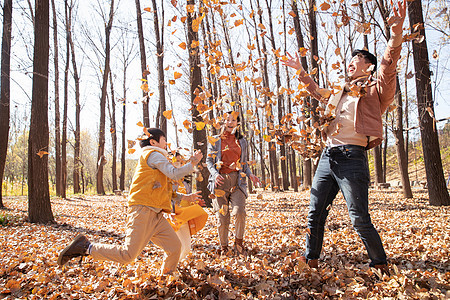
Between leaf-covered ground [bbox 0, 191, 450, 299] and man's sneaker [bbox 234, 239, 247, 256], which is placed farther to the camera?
man's sneaker [bbox 234, 239, 247, 256]

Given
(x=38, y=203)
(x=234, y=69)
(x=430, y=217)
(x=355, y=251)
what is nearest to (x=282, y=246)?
(x=355, y=251)

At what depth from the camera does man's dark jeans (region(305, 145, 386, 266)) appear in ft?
7.84

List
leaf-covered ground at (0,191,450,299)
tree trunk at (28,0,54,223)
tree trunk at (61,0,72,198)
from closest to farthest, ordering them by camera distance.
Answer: leaf-covered ground at (0,191,450,299) < tree trunk at (28,0,54,223) < tree trunk at (61,0,72,198)

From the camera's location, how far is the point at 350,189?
2.41m

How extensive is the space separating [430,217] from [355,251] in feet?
9.87

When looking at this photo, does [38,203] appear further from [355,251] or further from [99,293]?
[355,251]

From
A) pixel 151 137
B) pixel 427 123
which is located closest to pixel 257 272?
pixel 151 137

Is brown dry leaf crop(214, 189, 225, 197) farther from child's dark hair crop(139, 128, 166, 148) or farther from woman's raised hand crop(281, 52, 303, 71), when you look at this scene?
woman's raised hand crop(281, 52, 303, 71)

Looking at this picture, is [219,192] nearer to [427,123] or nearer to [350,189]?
[350,189]

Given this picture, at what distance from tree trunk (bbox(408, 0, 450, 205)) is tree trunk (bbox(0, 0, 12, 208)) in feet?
37.3

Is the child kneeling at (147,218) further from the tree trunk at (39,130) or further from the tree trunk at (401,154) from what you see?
the tree trunk at (401,154)

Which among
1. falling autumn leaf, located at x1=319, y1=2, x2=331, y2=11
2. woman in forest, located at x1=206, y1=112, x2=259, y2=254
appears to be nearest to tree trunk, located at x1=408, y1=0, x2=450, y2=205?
falling autumn leaf, located at x1=319, y1=2, x2=331, y2=11

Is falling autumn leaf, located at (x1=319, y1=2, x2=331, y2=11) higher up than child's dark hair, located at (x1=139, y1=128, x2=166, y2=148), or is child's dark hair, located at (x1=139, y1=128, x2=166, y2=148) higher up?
falling autumn leaf, located at (x1=319, y1=2, x2=331, y2=11)

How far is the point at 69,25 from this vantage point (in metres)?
15.4
